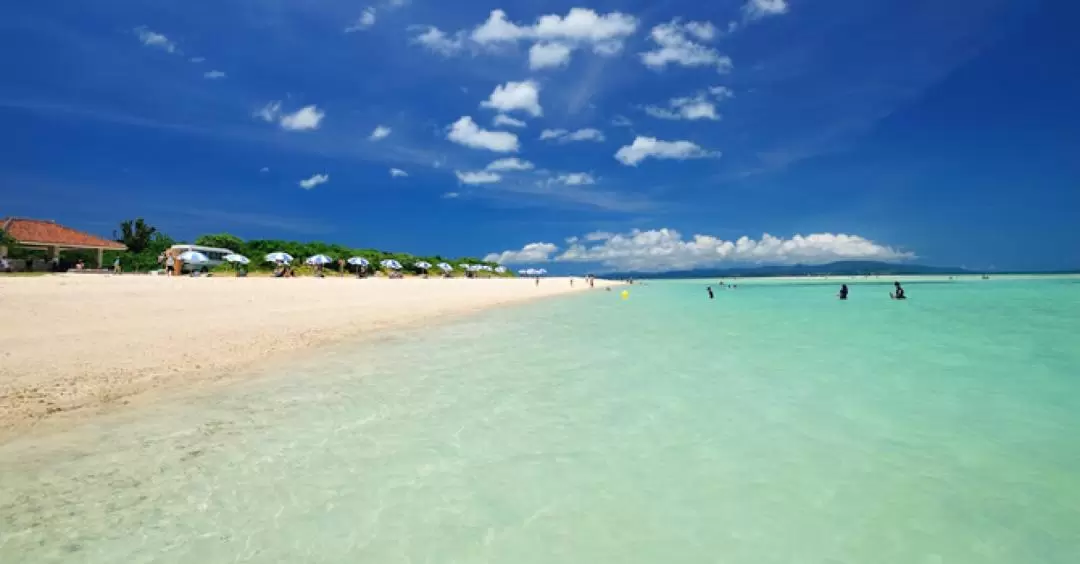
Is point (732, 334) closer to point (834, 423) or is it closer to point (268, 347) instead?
point (834, 423)

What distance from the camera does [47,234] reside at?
3969cm

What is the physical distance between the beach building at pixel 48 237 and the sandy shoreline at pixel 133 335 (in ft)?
82.9

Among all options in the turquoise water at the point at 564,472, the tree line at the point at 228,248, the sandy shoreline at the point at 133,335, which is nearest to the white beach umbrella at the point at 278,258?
the tree line at the point at 228,248

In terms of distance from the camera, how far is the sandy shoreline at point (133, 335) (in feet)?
22.2

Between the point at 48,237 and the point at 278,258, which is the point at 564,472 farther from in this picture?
the point at 48,237

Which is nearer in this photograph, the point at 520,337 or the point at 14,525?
the point at 14,525

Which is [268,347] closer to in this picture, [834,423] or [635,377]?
[635,377]

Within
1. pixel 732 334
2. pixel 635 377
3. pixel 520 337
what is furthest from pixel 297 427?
pixel 732 334

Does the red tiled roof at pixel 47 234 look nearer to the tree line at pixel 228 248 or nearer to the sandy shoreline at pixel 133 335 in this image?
the tree line at pixel 228 248

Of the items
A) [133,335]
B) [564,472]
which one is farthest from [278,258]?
[564,472]

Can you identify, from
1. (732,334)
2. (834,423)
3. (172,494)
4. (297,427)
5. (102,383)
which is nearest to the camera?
(172,494)

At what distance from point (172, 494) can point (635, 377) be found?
676 cm

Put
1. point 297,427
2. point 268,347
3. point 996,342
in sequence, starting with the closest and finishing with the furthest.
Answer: point 297,427, point 268,347, point 996,342

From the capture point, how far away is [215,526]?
354cm
